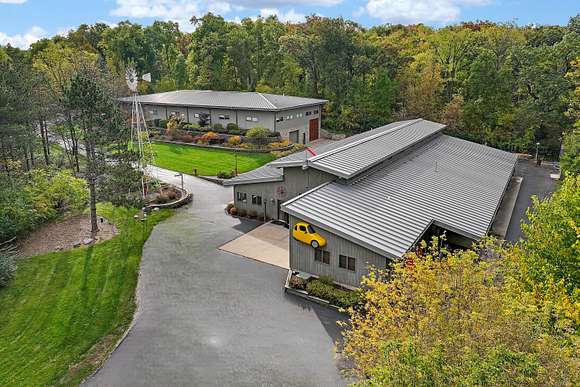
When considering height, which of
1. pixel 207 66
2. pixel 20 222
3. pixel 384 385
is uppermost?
pixel 207 66

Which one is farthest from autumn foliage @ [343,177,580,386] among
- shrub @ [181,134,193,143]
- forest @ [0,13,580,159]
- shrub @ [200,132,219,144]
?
shrub @ [181,134,193,143]

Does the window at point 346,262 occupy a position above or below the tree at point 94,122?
below

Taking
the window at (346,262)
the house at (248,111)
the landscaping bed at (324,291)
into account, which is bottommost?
the landscaping bed at (324,291)

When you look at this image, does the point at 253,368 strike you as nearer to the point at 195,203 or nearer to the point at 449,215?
the point at 449,215

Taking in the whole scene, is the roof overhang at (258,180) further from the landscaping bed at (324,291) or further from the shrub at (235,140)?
the shrub at (235,140)

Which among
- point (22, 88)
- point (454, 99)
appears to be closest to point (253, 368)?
point (22, 88)

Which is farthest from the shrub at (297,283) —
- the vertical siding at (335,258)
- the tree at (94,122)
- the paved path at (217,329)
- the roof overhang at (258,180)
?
the tree at (94,122)

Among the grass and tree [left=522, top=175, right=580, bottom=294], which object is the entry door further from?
tree [left=522, top=175, right=580, bottom=294]

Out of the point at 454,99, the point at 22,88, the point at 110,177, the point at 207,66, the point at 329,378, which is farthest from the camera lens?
the point at 207,66
